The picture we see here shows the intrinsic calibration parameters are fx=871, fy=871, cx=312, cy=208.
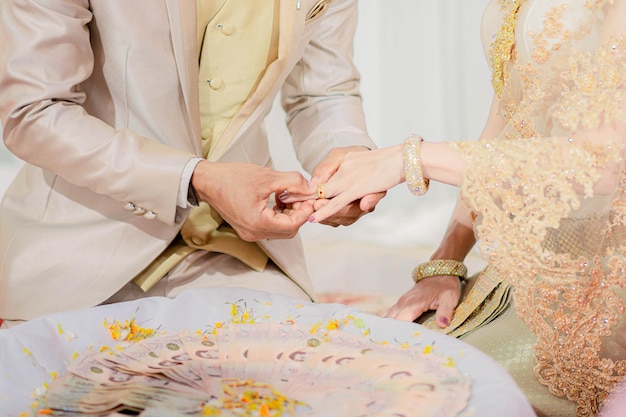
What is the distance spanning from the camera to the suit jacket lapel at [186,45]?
171cm

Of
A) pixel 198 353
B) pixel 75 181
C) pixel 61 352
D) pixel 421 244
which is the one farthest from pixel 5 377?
pixel 421 244

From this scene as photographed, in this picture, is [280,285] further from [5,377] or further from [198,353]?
[5,377]

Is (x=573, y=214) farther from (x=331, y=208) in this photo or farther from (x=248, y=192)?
(x=248, y=192)

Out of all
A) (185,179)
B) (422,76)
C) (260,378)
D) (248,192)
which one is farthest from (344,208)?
(422,76)

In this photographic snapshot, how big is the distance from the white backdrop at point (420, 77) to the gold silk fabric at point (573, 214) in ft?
8.61

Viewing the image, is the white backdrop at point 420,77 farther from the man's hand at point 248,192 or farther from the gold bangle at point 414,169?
the gold bangle at point 414,169

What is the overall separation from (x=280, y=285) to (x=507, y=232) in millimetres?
650

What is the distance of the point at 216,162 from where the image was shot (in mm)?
1691

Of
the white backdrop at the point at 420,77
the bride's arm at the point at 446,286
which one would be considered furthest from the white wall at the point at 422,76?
the bride's arm at the point at 446,286

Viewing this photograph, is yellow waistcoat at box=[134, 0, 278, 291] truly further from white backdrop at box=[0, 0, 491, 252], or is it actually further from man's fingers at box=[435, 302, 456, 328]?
white backdrop at box=[0, 0, 491, 252]

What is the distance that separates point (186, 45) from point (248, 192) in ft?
1.07

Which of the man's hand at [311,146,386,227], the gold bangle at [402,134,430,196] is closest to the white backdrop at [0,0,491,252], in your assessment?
the man's hand at [311,146,386,227]

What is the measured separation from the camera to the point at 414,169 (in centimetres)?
153

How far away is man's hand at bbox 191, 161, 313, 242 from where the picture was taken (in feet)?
5.44
